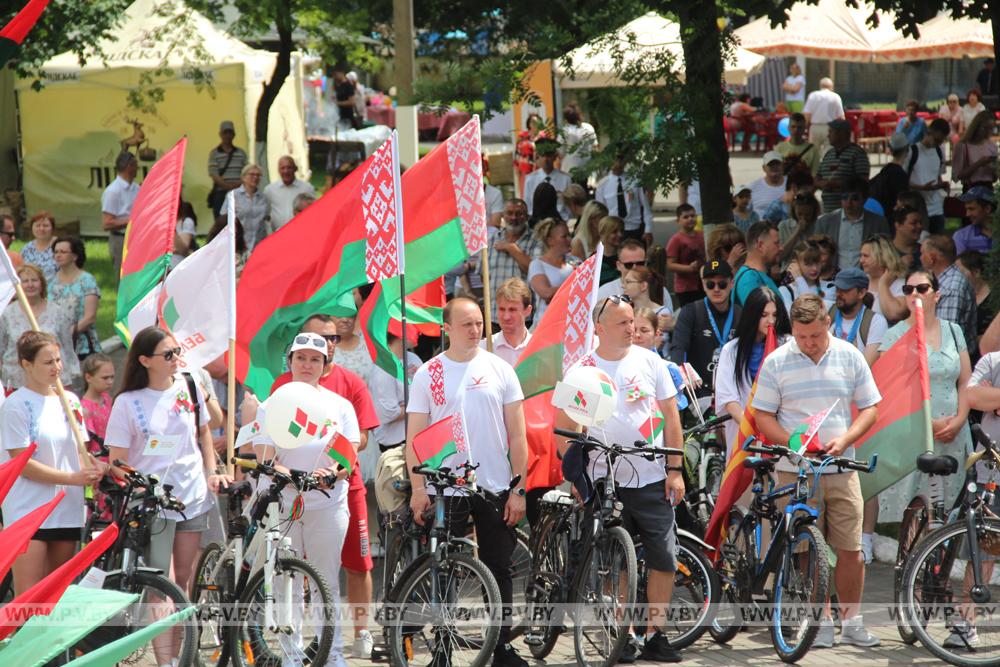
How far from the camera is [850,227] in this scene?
1212 centimetres

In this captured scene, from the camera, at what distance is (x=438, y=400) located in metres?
7.04

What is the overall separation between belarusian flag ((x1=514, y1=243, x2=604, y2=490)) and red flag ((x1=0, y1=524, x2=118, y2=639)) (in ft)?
18.3

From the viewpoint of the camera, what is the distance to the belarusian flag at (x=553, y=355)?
7.83m

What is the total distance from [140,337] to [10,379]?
13.3ft

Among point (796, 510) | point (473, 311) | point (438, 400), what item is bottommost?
point (796, 510)

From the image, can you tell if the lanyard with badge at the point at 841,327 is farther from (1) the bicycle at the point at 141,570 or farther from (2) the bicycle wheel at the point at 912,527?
(1) the bicycle at the point at 141,570

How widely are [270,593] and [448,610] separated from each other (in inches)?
33.1

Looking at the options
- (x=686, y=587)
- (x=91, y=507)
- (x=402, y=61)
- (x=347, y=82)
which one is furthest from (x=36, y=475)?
(x=347, y=82)

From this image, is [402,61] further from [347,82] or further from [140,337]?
[347,82]

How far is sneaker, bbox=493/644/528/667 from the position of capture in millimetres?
6969

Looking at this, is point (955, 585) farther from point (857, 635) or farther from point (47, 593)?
point (47, 593)

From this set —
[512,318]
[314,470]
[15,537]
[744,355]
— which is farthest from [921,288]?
[15,537]

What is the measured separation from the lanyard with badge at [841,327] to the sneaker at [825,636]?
2.29 metres

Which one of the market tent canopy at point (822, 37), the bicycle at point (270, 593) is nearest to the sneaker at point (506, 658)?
the bicycle at point (270, 593)
